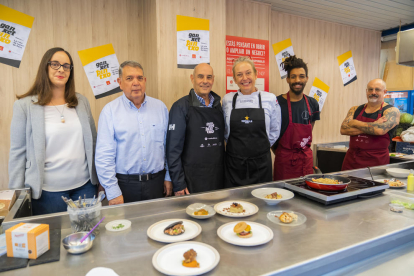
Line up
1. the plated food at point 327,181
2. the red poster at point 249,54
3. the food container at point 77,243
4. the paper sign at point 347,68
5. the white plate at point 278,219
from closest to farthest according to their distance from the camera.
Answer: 1. the food container at point 77,243
2. the white plate at point 278,219
3. the plated food at point 327,181
4. the red poster at point 249,54
5. the paper sign at point 347,68

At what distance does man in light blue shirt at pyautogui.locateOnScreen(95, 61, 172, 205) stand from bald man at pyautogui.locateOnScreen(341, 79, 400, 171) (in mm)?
2327

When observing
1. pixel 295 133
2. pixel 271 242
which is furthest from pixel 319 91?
pixel 271 242

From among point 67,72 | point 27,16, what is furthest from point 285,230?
point 27,16

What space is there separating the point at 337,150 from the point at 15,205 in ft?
13.9

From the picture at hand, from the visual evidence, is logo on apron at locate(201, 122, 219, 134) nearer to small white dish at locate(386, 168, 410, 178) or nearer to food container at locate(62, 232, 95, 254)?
food container at locate(62, 232, 95, 254)

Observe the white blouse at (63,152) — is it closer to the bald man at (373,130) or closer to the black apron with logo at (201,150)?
the black apron with logo at (201,150)

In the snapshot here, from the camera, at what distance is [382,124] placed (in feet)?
9.75

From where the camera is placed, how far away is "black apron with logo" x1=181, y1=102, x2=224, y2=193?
226cm

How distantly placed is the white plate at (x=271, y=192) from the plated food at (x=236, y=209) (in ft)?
0.30

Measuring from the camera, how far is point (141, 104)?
214 cm

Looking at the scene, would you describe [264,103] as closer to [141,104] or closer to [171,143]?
[171,143]

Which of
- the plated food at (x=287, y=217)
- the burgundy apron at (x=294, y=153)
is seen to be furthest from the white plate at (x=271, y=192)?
the burgundy apron at (x=294, y=153)

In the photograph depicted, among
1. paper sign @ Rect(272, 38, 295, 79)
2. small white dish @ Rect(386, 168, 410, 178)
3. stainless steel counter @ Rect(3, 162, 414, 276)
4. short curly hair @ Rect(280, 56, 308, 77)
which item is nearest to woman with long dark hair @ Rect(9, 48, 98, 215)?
stainless steel counter @ Rect(3, 162, 414, 276)

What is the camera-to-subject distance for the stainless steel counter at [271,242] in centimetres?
99
